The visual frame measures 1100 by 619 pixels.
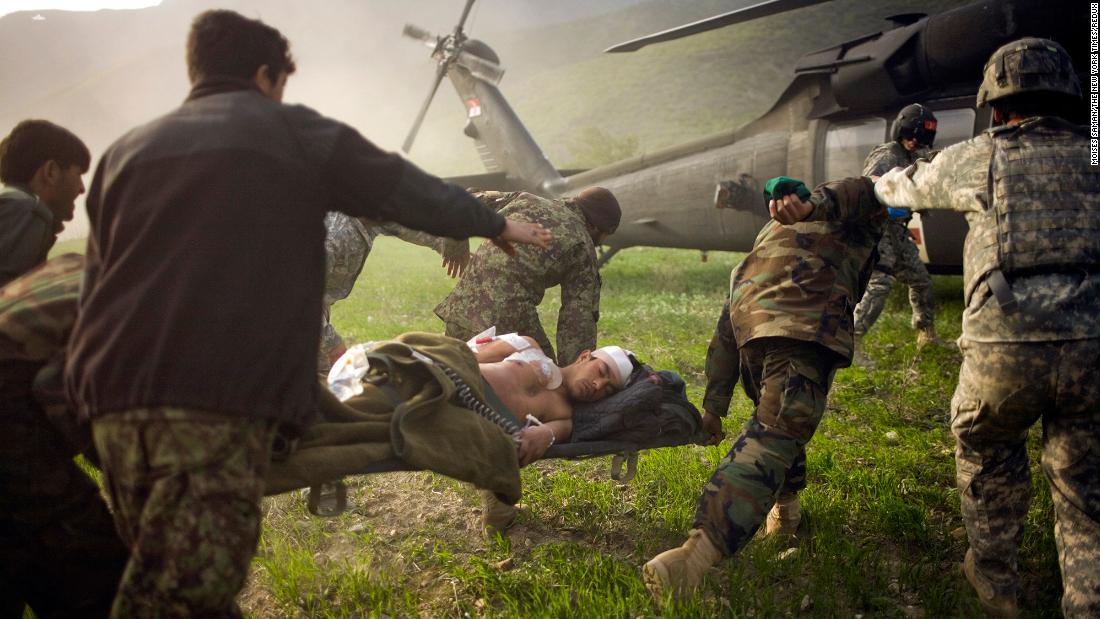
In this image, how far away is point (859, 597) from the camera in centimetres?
319

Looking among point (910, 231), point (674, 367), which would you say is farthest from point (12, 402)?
point (910, 231)

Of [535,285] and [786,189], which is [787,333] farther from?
[535,285]

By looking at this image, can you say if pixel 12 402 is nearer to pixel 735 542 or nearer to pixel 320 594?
pixel 320 594

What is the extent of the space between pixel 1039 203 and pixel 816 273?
0.88 metres

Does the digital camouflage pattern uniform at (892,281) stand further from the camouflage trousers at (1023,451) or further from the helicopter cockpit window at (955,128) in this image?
the camouflage trousers at (1023,451)

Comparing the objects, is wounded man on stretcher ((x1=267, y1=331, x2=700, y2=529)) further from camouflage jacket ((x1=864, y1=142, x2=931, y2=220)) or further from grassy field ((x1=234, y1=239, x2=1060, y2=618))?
camouflage jacket ((x1=864, y1=142, x2=931, y2=220))

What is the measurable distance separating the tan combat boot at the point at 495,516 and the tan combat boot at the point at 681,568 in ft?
3.40

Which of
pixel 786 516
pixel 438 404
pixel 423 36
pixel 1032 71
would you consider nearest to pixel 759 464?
pixel 786 516

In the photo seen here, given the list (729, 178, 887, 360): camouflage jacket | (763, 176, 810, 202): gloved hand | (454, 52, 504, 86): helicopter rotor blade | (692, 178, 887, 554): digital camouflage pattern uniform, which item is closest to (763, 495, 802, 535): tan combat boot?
(692, 178, 887, 554): digital camouflage pattern uniform

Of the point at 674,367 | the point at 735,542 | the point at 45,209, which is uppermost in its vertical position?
the point at 45,209

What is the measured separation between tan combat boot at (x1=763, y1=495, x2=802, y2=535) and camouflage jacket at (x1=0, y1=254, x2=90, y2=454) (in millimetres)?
3075

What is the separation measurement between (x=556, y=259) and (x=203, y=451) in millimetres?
2967

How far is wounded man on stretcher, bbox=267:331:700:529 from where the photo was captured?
2676 mm

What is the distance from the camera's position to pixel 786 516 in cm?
374
